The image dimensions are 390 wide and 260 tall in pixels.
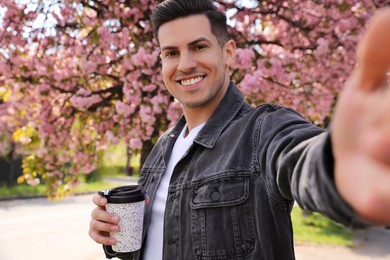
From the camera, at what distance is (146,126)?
13.8 ft

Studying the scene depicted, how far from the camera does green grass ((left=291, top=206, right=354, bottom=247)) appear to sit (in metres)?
8.20

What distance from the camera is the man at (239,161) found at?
61cm

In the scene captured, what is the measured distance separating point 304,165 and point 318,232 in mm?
8844

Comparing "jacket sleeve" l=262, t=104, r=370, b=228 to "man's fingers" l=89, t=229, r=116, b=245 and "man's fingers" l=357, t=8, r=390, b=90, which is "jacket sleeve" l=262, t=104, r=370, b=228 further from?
"man's fingers" l=89, t=229, r=116, b=245

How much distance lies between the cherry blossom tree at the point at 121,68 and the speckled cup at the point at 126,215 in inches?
95.3

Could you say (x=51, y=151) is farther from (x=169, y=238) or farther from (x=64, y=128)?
(x=169, y=238)

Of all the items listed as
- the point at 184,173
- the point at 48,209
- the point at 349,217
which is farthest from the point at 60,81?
the point at 48,209

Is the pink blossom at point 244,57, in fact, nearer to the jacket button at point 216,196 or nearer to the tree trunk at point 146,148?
the tree trunk at point 146,148

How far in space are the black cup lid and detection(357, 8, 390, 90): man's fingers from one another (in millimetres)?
1209

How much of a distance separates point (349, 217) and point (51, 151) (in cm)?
460

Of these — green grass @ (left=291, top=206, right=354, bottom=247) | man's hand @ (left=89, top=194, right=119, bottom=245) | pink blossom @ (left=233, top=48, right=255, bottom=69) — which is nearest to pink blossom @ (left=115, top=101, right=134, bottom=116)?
pink blossom @ (left=233, top=48, right=255, bottom=69)

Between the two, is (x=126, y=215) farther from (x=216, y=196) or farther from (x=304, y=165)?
(x=304, y=165)

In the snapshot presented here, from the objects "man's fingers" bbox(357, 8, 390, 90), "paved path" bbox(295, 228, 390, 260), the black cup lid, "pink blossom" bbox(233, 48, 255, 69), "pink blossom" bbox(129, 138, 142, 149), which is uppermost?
"pink blossom" bbox(233, 48, 255, 69)

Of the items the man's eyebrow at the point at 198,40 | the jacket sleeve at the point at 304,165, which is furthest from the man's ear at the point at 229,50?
the jacket sleeve at the point at 304,165
